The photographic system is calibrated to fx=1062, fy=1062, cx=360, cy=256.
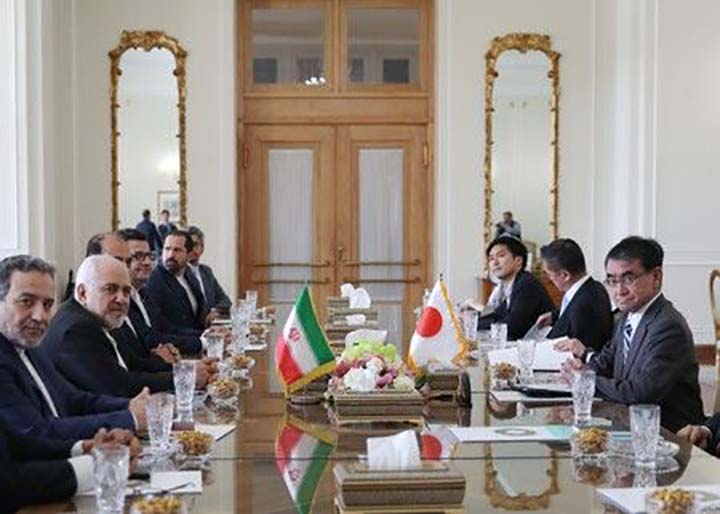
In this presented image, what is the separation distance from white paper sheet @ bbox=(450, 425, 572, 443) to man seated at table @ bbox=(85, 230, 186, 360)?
71.8 inches

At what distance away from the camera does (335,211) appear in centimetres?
969

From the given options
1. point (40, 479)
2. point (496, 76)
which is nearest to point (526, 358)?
point (40, 479)

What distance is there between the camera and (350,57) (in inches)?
378

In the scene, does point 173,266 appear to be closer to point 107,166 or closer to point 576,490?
point 107,166

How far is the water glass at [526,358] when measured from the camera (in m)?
3.72

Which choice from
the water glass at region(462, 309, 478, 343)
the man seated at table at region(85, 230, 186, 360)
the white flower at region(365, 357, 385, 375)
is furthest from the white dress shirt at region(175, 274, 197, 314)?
the white flower at region(365, 357, 385, 375)

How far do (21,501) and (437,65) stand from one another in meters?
7.68

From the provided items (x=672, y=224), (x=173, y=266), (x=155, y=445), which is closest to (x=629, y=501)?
(x=155, y=445)

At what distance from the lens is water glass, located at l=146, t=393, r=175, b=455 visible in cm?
252

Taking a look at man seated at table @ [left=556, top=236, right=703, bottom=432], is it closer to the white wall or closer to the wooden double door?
the white wall

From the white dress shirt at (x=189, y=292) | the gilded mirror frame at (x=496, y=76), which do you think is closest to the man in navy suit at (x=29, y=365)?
the white dress shirt at (x=189, y=292)

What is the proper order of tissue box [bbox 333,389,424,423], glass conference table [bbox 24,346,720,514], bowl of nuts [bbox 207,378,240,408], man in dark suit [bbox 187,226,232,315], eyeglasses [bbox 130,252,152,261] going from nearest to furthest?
1. glass conference table [bbox 24,346,720,514]
2. tissue box [bbox 333,389,424,423]
3. bowl of nuts [bbox 207,378,240,408]
4. eyeglasses [bbox 130,252,152,261]
5. man in dark suit [bbox 187,226,232,315]

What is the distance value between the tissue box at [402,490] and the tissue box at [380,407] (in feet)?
3.19

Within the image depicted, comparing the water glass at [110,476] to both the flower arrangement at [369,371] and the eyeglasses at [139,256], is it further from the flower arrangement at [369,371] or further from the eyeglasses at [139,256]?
the eyeglasses at [139,256]
